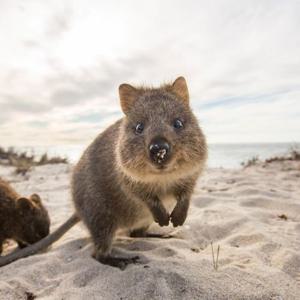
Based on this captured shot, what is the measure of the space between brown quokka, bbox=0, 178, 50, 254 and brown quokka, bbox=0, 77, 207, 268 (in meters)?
0.47

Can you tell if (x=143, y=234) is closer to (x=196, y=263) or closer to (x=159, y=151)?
(x=196, y=263)

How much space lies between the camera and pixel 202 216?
530cm

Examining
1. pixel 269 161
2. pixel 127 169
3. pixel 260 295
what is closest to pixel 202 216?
pixel 127 169

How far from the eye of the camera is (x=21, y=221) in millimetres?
5082

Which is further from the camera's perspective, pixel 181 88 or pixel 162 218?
pixel 181 88

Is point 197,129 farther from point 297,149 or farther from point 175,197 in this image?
point 297,149

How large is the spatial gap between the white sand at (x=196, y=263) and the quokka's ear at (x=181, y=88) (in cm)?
A: 160

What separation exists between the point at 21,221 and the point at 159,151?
108 inches

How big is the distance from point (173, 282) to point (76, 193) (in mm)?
1825

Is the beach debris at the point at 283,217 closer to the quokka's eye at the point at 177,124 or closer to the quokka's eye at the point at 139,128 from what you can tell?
the quokka's eye at the point at 177,124

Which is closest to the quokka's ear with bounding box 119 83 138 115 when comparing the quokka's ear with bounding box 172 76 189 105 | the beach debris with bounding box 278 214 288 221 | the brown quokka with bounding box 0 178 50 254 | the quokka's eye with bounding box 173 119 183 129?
the quokka's ear with bounding box 172 76 189 105

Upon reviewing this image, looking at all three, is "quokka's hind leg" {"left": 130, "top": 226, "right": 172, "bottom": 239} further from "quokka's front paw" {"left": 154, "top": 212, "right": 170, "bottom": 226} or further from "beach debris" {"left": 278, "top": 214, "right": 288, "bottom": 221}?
"beach debris" {"left": 278, "top": 214, "right": 288, "bottom": 221}

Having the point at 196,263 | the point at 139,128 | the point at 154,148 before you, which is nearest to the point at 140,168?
the point at 154,148

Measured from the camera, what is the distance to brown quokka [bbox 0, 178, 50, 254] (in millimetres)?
5023
